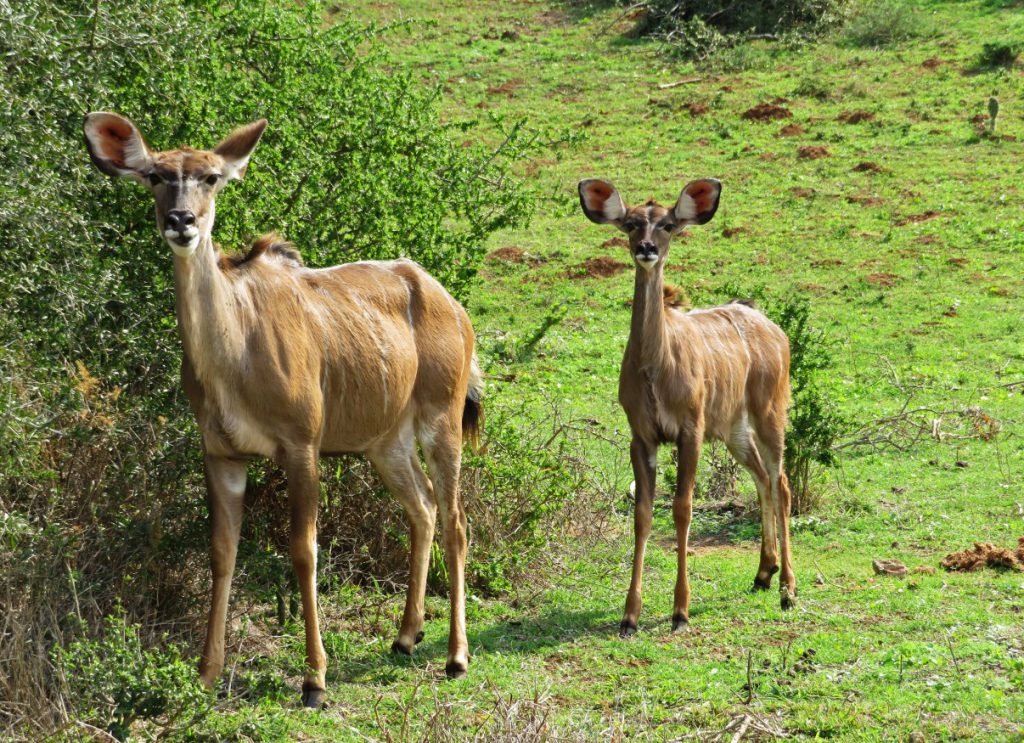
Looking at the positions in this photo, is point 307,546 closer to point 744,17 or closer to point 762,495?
point 762,495

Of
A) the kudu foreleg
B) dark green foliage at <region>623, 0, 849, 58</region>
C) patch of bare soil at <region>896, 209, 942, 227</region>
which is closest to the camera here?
the kudu foreleg

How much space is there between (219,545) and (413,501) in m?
1.36

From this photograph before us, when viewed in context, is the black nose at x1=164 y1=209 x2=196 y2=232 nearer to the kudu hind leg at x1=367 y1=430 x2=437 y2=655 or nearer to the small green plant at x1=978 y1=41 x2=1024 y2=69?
the kudu hind leg at x1=367 y1=430 x2=437 y2=655

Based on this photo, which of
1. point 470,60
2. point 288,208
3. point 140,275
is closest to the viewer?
point 140,275

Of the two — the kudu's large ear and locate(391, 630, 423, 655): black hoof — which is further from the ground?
the kudu's large ear

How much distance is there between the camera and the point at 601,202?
8.52m

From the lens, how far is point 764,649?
732cm

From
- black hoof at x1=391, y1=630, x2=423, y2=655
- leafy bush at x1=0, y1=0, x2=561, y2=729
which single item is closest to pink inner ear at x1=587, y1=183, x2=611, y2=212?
leafy bush at x1=0, y1=0, x2=561, y2=729

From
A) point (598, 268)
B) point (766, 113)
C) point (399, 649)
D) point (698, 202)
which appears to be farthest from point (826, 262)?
point (399, 649)

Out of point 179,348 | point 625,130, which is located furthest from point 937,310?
point 179,348

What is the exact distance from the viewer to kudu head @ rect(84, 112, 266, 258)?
5883 millimetres

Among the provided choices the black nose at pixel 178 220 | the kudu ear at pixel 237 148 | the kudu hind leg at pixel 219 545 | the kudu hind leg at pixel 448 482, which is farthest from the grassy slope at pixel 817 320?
the kudu ear at pixel 237 148

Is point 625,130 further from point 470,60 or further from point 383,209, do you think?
point 383,209

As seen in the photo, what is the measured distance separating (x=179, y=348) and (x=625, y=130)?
50.6ft
